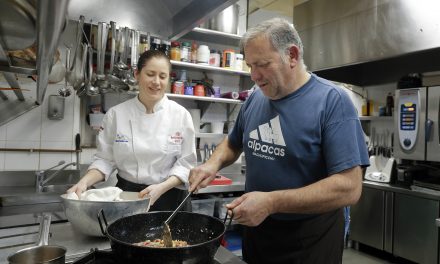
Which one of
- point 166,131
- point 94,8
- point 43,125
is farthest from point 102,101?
point 94,8

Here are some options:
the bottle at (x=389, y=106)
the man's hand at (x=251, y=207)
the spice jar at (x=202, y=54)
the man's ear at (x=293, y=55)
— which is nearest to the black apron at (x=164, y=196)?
the man's hand at (x=251, y=207)

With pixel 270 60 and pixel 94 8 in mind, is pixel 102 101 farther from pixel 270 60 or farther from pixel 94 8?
pixel 270 60

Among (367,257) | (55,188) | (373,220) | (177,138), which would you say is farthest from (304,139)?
(367,257)

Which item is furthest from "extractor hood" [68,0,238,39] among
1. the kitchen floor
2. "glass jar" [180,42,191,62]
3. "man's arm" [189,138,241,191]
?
the kitchen floor

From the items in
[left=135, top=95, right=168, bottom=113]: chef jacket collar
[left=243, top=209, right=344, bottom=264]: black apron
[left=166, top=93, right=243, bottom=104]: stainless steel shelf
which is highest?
[left=166, top=93, right=243, bottom=104]: stainless steel shelf

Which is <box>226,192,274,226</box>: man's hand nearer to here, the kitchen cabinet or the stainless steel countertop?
the stainless steel countertop

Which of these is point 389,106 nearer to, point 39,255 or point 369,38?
point 369,38

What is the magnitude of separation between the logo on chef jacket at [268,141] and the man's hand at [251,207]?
0.29 meters

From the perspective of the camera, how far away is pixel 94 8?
1.09 m

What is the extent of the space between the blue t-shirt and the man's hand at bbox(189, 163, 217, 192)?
0.19 m

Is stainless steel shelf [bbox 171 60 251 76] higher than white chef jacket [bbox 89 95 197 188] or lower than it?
higher

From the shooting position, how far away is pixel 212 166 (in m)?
1.24

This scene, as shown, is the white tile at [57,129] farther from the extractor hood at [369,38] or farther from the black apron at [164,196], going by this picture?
the extractor hood at [369,38]

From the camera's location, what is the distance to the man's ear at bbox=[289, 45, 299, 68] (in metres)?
1.10
